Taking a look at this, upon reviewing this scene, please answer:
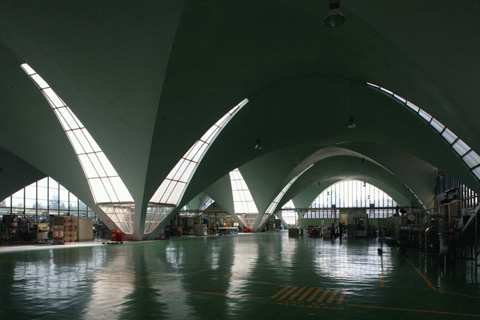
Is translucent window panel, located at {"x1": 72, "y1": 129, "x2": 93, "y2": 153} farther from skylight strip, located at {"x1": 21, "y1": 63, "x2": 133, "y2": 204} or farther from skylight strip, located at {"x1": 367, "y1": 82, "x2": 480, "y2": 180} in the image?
skylight strip, located at {"x1": 367, "y1": 82, "x2": 480, "y2": 180}

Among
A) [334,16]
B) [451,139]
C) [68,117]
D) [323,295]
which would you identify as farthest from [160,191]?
[334,16]

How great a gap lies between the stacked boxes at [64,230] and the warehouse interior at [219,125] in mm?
185

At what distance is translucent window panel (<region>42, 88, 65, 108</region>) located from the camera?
30.2 meters

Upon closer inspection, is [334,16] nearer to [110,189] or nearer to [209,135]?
[209,135]

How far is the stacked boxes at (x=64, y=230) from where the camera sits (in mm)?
35625

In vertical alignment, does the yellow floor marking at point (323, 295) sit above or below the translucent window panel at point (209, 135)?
below

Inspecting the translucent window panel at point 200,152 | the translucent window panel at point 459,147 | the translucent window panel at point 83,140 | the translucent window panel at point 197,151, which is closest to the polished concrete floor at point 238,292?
the translucent window panel at point 459,147

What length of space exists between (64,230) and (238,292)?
30.6 m

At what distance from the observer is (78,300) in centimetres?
1005

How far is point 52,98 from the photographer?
1217 inches

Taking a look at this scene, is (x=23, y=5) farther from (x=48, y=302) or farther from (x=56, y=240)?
(x=56, y=240)

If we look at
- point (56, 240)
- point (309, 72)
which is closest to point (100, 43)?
point (309, 72)

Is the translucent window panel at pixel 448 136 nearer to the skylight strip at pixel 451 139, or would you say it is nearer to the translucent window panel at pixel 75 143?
the skylight strip at pixel 451 139

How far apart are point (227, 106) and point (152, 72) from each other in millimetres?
8498
